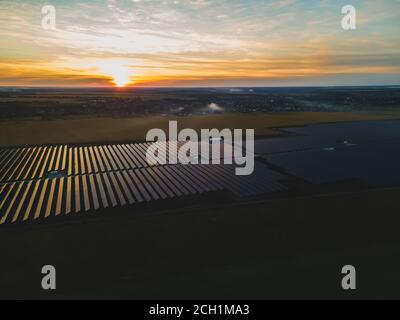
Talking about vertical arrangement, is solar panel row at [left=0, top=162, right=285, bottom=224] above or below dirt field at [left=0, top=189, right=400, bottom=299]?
above

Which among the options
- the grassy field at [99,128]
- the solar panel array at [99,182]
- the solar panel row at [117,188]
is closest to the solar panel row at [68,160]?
the solar panel array at [99,182]

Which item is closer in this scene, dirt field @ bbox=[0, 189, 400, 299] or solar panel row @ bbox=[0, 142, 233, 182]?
dirt field @ bbox=[0, 189, 400, 299]

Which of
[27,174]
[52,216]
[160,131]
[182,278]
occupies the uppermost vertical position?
[160,131]

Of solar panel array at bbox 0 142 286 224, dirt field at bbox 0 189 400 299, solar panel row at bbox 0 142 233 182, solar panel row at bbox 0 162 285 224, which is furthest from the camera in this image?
solar panel row at bbox 0 142 233 182

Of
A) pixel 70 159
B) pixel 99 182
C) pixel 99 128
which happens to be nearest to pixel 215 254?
pixel 99 182

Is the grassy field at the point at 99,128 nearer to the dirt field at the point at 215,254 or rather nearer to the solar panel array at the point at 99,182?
the solar panel array at the point at 99,182

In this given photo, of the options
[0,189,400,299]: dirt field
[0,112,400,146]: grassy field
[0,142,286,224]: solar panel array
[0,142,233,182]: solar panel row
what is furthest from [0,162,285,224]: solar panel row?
[0,112,400,146]: grassy field

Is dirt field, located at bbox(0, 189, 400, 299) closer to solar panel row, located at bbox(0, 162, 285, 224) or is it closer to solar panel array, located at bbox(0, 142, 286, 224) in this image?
solar panel row, located at bbox(0, 162, 285, 224)
